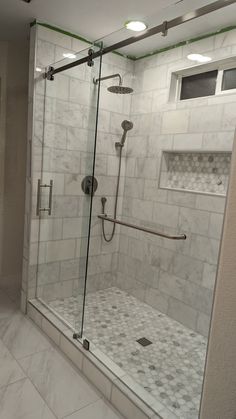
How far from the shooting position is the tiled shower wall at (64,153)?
7.62 ft

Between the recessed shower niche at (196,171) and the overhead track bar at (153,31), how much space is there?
916 millimetres

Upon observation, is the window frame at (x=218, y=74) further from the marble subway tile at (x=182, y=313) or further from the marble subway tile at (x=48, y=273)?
the marble subway tile at (x=48, y=273)

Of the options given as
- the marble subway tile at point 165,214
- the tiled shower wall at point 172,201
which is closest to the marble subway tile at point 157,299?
the tiled shower wall at point 172,201

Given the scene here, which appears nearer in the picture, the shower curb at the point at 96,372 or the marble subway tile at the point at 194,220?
the shower curb at the point at 96,372

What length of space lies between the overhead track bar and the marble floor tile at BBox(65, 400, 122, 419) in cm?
221

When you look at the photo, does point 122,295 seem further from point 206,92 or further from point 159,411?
point 206,92

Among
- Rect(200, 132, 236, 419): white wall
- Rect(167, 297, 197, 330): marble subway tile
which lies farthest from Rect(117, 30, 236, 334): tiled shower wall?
Rect(200, 132, 236, 419): white wall

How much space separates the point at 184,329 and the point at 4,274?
1.89 m

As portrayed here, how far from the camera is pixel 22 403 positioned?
161cm

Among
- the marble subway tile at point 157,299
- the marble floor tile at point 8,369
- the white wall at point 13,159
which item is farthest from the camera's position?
the white wall at point 13,159

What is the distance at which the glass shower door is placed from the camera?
235 cm

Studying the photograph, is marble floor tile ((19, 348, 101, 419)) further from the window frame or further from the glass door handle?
the window frame

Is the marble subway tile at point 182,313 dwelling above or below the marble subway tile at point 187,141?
below

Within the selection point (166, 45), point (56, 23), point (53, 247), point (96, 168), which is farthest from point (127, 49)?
point (53, 247)
